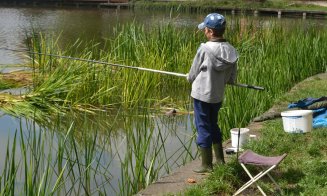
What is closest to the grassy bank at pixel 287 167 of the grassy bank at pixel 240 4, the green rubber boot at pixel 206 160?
the green rubber boot at pixel 206 160

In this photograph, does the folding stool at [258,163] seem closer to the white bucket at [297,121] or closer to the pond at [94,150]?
the pond at [94,150]

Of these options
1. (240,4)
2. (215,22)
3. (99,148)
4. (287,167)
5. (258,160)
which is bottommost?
(240,4)

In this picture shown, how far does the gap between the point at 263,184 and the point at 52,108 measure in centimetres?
445

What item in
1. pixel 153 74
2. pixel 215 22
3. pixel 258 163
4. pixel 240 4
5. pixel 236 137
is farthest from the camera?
pixel 240 4

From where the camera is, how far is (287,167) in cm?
457

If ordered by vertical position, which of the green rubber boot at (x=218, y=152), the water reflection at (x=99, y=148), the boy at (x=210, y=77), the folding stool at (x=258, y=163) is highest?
the boy at (x=210, y=77)

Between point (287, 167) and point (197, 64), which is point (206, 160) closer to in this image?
point (287, 167)

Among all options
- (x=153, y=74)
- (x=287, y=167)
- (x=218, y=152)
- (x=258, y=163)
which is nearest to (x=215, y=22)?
(x=218, y=152)

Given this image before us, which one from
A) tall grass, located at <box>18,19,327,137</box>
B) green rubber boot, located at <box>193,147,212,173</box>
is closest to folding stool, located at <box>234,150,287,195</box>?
green rubber boot, located at <box>193,147,212,173</box>

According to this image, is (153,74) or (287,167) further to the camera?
(153,74)

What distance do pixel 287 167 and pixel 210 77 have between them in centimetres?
93

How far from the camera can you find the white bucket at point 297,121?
5379mm

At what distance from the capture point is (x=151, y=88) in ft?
29.7

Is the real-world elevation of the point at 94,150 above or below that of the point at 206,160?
below
